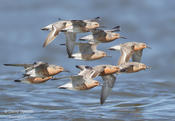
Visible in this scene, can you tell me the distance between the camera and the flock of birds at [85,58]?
29.9ft

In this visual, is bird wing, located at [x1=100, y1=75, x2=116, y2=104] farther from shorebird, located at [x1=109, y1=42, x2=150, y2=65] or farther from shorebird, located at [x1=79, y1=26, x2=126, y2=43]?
shorebird, located at [x1=79, y1=26, x2=126, y2=43]

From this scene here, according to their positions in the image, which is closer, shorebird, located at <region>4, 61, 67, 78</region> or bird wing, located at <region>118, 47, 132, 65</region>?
shorebird, located at <region>4, 61, 67, 78</region>

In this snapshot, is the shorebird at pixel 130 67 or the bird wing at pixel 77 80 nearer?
the bird wing at pixel 77 80

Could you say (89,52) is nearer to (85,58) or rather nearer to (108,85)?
(85,58)

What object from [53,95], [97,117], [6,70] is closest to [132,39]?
[6,70]

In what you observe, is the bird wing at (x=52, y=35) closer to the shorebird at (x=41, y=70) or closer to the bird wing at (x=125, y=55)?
the shorebird at (x=41, y=70)

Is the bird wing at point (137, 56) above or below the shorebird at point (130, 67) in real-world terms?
below

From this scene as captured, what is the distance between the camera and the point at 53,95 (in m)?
13.5

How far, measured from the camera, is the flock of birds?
9.10 metres

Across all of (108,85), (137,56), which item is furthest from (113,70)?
(137,56)

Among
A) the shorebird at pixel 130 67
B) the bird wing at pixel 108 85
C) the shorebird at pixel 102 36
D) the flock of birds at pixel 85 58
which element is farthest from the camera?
the bird wing at pixel 108 85

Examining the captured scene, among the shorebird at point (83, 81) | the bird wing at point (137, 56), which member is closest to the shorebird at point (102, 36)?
the shorebird at point (83, 81)

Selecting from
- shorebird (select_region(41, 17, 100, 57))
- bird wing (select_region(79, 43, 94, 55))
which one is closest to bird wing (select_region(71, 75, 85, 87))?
shorebird (select_region(41, 17, 100, 57))

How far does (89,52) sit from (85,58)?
147 mm
